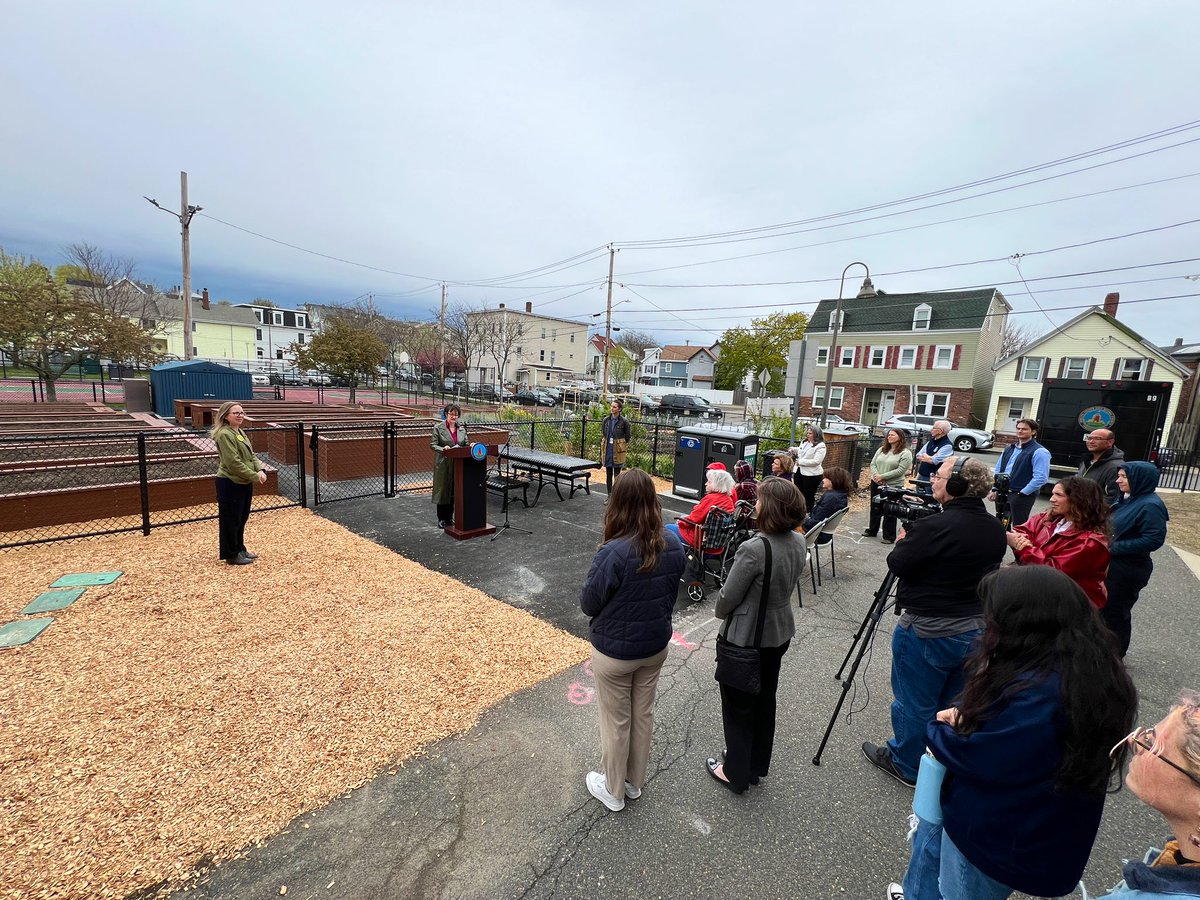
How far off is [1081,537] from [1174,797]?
270cm

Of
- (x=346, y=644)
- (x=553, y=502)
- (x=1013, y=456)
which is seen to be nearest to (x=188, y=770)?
(x=346, y=644)

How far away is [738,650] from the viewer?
2502 millimetres

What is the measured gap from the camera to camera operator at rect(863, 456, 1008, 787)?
8.07 feet

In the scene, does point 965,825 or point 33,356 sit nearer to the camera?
point 965,825

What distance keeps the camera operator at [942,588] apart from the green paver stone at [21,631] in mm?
5960

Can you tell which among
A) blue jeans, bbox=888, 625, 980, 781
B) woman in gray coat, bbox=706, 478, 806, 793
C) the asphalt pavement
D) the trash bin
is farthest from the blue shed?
blue jeans, bbox=888, 625, 980, 781

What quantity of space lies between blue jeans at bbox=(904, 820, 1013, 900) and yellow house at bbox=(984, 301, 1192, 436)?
2840cm

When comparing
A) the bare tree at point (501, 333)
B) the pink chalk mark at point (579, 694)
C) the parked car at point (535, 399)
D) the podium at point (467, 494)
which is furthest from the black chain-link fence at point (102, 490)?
the bare tree at point (501, 333)

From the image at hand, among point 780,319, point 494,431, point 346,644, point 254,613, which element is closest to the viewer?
point 346,644

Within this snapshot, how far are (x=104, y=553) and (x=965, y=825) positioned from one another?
7.74m

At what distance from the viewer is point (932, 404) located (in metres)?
29.9

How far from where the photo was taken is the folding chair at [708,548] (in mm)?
5000

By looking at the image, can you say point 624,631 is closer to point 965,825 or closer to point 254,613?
point 965,825

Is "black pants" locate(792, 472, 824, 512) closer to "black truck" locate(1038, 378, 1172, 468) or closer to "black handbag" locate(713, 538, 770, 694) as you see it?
"black handbag" locate(713, 538, 770, 694)
